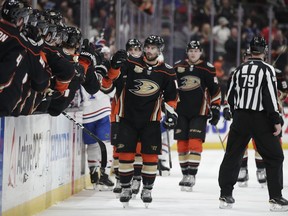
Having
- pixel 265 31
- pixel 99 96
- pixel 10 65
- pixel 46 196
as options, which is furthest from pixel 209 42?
pixel 10 65

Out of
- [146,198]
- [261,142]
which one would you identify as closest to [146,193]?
[146,198]

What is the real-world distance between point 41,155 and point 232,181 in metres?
1.68

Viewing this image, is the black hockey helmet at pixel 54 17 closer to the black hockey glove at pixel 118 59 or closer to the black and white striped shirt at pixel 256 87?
the black hockey glove at pixel 118 59

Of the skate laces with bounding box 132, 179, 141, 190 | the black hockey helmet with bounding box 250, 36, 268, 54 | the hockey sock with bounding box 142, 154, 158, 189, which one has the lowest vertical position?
the skate laces with bounding box 132, 179, 141, 190

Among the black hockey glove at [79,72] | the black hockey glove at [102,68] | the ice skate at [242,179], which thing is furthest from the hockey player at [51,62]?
the ice skate at [242,179]

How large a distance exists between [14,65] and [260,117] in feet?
8.06

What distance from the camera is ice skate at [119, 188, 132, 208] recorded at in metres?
7.80

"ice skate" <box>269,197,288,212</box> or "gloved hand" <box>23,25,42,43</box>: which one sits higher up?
"gloved hand" <box>23,25,42,43</box>

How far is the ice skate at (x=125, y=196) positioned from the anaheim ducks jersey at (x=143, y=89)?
609mm

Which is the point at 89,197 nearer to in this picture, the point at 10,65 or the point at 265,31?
the point at 10,65

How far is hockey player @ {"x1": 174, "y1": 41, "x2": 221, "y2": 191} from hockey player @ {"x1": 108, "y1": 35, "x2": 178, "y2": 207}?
1.78 meters

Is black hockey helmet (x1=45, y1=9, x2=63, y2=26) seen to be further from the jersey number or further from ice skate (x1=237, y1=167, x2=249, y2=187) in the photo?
ice skate (x1=237, y1=167, x2=249, y2=187)

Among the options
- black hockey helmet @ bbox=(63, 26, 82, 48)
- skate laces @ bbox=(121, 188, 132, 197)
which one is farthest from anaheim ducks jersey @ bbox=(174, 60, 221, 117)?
black hockey helmet @ bbox=(63, 26, 82, 48)

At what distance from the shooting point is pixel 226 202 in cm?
780
